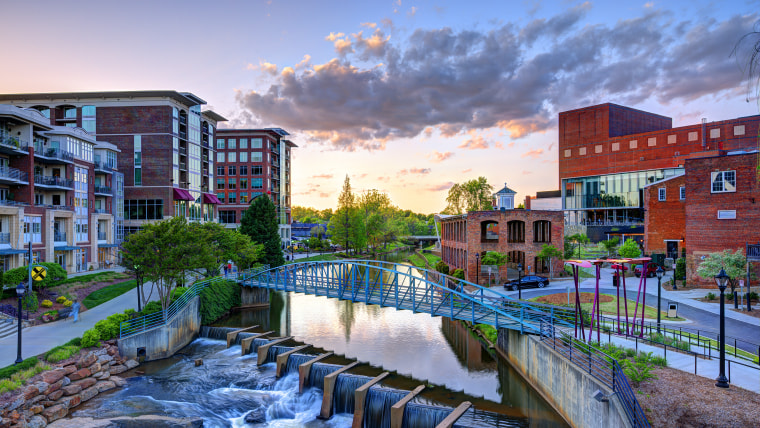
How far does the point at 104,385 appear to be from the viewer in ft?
64.7

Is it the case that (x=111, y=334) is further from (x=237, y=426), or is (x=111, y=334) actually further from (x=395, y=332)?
(x=395, y=332)

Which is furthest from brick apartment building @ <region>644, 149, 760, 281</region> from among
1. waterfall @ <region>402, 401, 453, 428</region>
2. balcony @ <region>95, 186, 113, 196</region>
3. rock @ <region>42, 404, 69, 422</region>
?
balcony @ <region>95, 186, 113, 196</region>

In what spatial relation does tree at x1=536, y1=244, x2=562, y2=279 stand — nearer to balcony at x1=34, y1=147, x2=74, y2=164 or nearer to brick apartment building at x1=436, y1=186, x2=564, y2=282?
brick apartment building at x1=436, y1=186, x2=564, y2=282

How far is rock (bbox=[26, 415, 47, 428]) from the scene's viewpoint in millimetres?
15652

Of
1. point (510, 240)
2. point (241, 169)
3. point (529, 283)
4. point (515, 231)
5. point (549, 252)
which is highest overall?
point (241, 169)

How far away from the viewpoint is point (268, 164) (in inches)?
3132

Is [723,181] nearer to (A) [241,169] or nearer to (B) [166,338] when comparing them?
(B) [166,338]

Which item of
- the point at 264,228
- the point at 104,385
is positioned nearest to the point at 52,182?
the point at 264,228

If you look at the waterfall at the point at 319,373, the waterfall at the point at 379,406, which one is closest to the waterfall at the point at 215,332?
the waterfall at the point at 319,373

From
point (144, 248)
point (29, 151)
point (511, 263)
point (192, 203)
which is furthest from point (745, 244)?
point (192, 203)

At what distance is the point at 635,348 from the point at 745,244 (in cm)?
2111

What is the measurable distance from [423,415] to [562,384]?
5.42 meters

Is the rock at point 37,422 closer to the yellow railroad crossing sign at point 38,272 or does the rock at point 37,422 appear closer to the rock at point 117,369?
the rock at point 117,369

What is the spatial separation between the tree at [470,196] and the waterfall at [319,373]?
75611 millimetres
